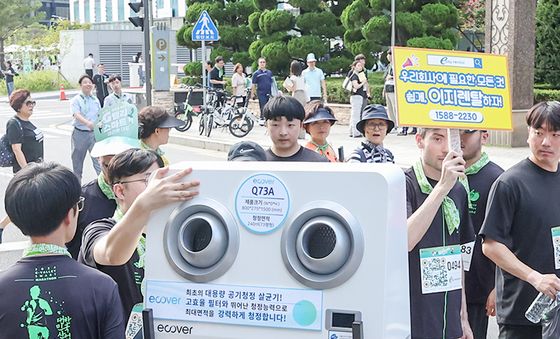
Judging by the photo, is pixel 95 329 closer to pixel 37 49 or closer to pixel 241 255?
pixel 241 255

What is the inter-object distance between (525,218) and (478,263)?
557mm

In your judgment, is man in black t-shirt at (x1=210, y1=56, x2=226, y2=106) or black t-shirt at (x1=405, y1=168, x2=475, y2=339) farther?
man in black t-shirt at (x1=210, y1=56, x2=226, y2=106)

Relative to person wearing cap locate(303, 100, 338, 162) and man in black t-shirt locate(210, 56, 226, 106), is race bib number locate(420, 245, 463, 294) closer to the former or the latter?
Result: person wearing cap locate(303, 100, 338, 162)

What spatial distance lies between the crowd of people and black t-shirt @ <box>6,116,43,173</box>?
436 centimetres

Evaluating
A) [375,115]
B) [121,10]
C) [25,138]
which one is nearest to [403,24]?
[25,138]

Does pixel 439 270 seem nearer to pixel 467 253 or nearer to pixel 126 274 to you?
pixel 467 253

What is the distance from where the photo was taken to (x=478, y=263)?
4164 millimetres

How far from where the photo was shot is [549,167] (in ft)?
12.3

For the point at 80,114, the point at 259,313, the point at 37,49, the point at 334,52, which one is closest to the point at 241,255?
the point at 259,313

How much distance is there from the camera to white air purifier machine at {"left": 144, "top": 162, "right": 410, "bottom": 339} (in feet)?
7.03

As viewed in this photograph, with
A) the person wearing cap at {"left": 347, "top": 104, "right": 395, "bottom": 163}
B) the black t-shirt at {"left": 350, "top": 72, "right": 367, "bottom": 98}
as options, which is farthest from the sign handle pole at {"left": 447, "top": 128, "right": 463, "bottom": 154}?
the black t-shirt at {"left": 350, "top": 72, "right": 367, "bottom": 98}

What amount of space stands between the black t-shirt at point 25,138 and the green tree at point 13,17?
5452 cm

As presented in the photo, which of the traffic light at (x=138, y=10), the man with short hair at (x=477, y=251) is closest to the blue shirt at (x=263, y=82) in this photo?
the traffic light at (x=138, y=10)

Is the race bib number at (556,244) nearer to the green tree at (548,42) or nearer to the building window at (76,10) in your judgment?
the green tree at (548,42)
